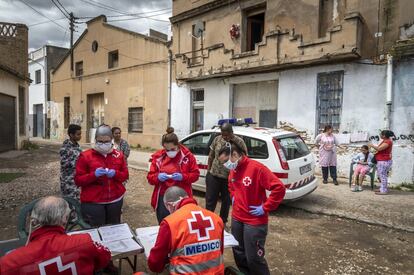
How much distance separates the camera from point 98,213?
3840mm

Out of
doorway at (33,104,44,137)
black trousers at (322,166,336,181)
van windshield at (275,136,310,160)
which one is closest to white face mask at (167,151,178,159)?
van windshield at (275,136,310,160)

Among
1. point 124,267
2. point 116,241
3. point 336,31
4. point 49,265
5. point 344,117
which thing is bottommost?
point 124,267

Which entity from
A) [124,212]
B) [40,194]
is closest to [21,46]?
[40,194]

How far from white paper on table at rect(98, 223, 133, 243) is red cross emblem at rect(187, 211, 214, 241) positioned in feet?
3.66

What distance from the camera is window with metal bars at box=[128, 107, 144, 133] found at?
19.1 meters

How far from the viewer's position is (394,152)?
31.3 ft

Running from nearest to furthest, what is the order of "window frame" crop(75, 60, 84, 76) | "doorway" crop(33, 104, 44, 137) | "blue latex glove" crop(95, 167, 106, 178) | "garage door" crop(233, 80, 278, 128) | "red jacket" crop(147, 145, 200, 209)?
1. "blue latex glove" crop(95, 167, 106, 178)
2. "red jacket" crop(147, 145, 200, 209)
3. "garage door" crop(233, 80, 278, 128)
4. "window frame" crop(75, 60, 84, 76)
5. "doorway" crop(33, 104, 44, 137)

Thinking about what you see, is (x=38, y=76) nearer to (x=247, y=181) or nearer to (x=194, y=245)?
(x=247, y=181)

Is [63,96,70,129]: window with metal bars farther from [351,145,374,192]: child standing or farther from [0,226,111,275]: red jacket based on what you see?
[0,226,111,275]: red jacket

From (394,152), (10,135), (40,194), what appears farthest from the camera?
(10,135)

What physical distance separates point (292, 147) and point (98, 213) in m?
4.29

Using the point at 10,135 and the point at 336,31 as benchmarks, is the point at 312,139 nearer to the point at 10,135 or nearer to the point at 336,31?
the point at 336,31

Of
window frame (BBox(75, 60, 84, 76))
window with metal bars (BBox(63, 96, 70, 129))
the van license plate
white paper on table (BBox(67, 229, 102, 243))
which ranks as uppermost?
window frame (BBox(75, 60, 84, 76))

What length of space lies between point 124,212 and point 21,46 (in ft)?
46.4
